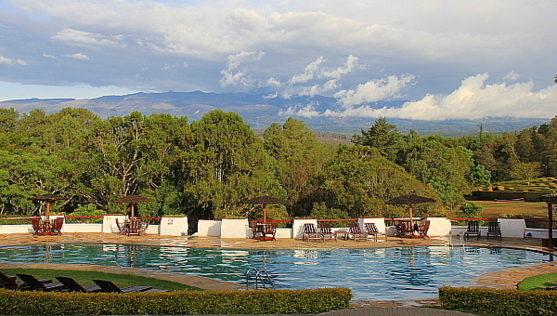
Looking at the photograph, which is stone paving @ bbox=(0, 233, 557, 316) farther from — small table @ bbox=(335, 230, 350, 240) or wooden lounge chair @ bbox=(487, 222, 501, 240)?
small table @ bbox=(335, 230, 350, 240)

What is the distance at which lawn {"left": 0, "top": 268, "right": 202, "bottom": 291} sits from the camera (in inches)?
469

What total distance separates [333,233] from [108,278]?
37.7ft

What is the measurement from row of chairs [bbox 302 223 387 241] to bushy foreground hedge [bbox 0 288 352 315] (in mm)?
12377

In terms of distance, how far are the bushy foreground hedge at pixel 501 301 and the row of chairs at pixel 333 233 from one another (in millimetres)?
12224

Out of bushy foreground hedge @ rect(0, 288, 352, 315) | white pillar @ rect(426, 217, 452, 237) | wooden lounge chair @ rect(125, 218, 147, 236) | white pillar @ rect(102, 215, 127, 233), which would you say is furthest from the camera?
white pillar @ rect(102, 215, 127, 233)

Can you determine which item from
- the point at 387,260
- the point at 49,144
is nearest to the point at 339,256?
the point at 387,260

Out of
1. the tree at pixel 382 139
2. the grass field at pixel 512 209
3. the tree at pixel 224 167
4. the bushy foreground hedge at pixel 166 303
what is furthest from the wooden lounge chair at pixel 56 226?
the tree at pixel 382 139

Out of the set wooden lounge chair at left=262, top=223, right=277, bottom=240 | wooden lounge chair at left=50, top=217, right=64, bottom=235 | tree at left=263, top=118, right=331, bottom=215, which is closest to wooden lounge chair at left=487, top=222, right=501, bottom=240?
wooden lounge chair at left=262, top=223, right=277, bottom=240

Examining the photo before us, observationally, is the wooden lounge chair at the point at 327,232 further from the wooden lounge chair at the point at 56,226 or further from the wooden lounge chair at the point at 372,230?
the wooden lounge chair at the point at 56,226

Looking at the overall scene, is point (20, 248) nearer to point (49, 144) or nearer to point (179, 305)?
point (179, 305)

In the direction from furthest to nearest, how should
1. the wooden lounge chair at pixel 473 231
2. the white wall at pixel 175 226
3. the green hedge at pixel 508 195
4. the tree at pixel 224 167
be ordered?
the green hedge at pixel 508 195 → the tree at pixel 224 167 → the white wall at pixel 175 226 → the wooden lounge chair at pixel 473 231

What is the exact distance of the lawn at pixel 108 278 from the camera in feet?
39.0

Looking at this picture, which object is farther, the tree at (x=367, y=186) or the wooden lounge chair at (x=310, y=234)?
the tree at (x=367, y=186)

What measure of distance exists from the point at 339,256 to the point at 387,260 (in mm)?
1785
